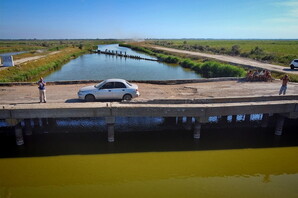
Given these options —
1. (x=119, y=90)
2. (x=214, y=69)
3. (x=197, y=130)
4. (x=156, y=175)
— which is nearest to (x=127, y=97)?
(x=119, y=90)

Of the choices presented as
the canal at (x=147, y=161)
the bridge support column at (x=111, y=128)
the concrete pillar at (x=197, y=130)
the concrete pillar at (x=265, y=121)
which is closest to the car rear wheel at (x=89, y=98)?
the canal at (x=147, y=161)

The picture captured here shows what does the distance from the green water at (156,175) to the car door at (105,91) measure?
345cm

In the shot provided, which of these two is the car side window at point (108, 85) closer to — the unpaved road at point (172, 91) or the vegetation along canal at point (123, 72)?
the unpaved road at point (172, 91)

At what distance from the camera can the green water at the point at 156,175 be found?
10.1 m

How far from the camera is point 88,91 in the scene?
45.3 ft

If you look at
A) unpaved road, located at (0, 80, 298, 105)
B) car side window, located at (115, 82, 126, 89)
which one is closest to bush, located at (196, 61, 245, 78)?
unpaved road, located at (0, 80, 298, 105)

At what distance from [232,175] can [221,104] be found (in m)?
3.84

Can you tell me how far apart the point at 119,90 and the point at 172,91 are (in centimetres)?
447

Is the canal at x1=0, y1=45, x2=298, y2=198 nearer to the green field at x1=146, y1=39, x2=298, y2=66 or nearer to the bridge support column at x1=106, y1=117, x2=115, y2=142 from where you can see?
the bridge support column at x1=106, y1=117, x2=115, y2=142

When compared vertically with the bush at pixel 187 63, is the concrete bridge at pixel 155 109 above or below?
above

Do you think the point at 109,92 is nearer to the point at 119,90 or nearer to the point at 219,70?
the point at 119,90

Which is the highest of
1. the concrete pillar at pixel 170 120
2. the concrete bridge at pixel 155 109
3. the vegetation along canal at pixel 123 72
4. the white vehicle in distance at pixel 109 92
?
the white vehicle in distance at pixel 109 92

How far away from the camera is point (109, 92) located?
14.0 metres

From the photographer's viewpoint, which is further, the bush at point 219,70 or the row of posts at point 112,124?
the bush at point 219,70
